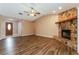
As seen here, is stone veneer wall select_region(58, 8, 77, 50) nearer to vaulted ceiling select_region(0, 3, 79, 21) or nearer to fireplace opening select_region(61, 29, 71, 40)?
fireplace opening select_region(61, 29, 71, 40)

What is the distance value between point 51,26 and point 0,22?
6.53 feet

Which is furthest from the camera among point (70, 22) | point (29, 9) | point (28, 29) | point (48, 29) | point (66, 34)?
point (28, 29)

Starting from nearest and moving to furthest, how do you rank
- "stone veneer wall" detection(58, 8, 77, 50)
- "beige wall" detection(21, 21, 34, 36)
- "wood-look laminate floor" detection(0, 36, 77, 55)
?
1. "wood-look laminate floor" detection(0, 36, 77, 55)
2. "stone veneer wall" detection(58, 8, 77, 50)
3. "beige wall" detection(21, 21, 34, 36)

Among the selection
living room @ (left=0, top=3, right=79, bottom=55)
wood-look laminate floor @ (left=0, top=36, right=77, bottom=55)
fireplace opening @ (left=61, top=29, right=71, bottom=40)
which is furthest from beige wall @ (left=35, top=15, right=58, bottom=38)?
fireplace opening @ (left=61, top=29, right=71, bottom=40)

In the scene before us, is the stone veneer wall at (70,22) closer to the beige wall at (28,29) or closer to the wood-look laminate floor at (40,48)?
the wood-look laminate floor at (40,48)

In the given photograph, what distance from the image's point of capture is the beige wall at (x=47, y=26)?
4.66 meters

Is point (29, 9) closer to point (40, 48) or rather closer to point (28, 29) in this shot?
point (40, 48)

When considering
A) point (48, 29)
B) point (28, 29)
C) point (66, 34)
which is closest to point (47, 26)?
point (48, 29)

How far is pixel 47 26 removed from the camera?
4770 millimetres

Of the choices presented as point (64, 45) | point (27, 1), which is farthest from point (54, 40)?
point (27, 1)

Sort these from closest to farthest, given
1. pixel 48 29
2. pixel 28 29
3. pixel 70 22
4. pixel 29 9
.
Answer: pixel 29 9, pixel 48 29, pixel 70 22, pixel 28 29

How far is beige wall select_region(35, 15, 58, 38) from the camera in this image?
4664 millimetres

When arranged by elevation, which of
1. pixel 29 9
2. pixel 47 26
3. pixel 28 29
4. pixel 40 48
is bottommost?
pixel 40 48

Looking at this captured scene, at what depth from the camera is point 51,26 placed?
15.4 ft
